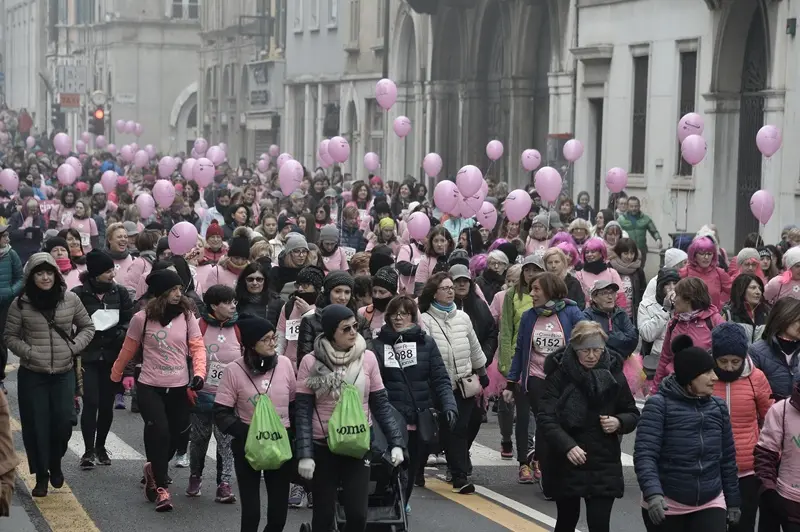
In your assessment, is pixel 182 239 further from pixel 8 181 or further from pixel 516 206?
pixel 8 181

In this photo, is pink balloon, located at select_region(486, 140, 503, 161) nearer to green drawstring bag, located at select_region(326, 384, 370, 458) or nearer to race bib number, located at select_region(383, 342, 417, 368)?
race bib number, located at select_region(383, 342, 417, 368)

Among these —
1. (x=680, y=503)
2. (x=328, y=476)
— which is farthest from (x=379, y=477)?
(x=680, y=503)

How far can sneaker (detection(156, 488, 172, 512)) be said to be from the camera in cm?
1078

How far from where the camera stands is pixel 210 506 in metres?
11.0

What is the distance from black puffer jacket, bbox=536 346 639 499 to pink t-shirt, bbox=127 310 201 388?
3037 mm

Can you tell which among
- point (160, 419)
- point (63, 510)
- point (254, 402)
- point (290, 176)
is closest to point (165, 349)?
point (160, 419)

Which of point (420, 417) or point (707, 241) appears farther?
point (707, 241)

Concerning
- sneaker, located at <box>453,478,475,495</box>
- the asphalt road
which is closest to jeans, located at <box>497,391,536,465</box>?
the asphalt road

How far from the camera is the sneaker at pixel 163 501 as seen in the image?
35.4 feet

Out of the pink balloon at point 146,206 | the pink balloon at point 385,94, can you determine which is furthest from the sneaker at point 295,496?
the pink balloon at point 385,94

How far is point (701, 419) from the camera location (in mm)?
7980

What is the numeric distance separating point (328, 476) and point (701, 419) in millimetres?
1938

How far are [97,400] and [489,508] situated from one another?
3.00 m

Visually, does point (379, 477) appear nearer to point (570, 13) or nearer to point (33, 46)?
point (570, 13)
